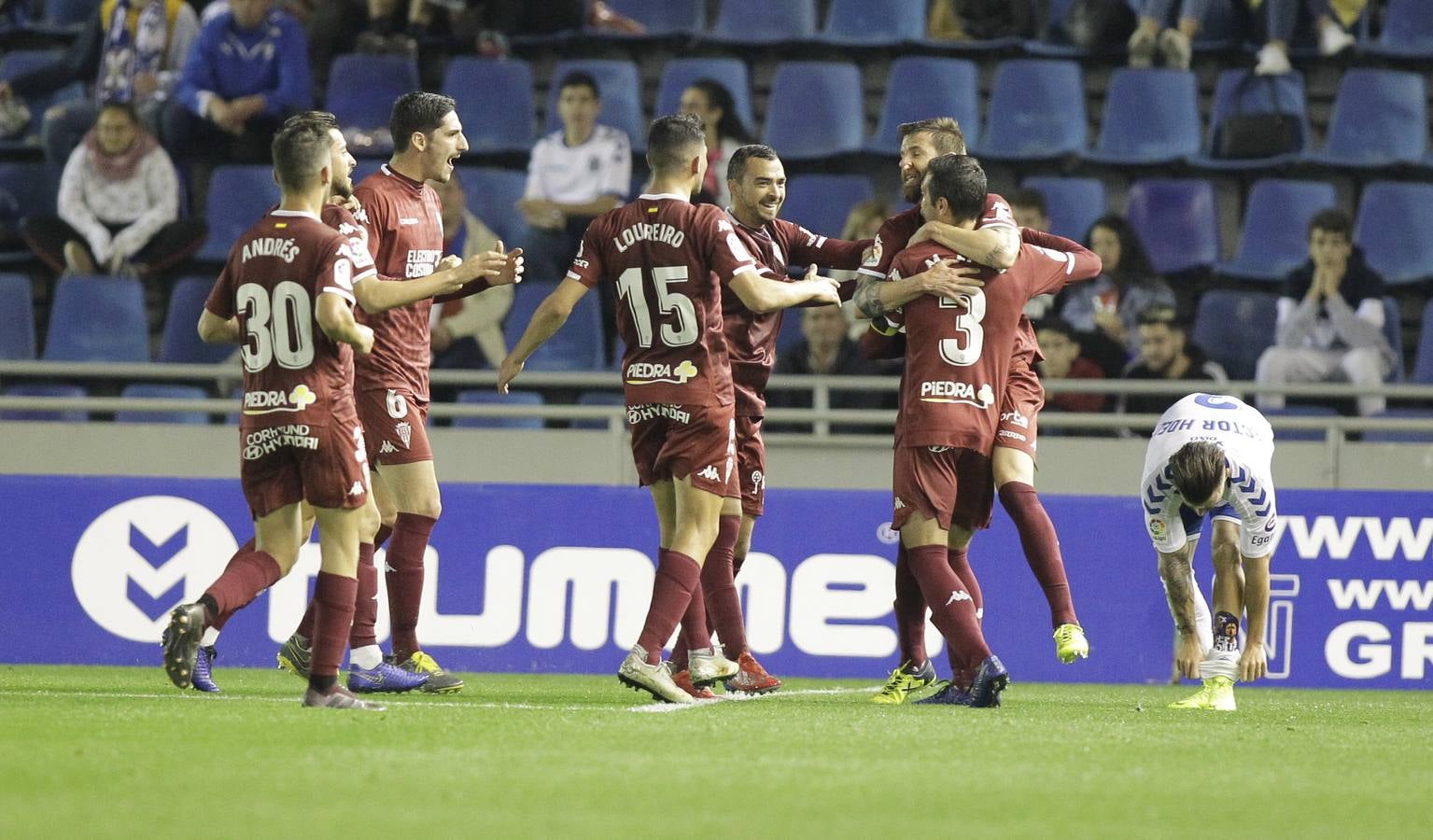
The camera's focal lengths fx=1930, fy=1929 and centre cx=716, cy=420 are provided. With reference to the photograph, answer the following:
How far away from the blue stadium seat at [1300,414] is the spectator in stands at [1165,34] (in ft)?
9.81

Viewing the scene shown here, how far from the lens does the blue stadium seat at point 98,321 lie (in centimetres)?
1298

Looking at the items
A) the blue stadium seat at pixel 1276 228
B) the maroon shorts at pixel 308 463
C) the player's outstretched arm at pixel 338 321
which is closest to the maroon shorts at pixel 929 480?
the maroon shorts at pixel 308 463

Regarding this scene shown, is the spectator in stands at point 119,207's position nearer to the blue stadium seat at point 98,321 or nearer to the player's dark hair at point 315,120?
the blue stadium seat at point 98,321

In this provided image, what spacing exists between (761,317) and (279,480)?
2500 mm

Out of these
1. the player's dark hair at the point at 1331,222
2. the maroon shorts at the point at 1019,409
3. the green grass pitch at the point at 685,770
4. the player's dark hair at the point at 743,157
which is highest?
the player's dark hair at the point at 1331,222

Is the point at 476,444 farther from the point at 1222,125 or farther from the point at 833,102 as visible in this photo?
the point at 1222,125

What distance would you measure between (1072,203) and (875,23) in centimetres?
239

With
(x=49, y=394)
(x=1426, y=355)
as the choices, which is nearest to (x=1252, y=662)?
(x=1426, y=355)

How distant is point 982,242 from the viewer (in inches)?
289

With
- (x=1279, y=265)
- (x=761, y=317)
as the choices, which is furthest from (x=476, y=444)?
(x=1279, y=265)

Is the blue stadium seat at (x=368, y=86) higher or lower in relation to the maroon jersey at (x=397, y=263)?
higher

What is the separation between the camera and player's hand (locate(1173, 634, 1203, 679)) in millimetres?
7629

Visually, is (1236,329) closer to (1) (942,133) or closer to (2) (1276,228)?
(2) (1276,228)

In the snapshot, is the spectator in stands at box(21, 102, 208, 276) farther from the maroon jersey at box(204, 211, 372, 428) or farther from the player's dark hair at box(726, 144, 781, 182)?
the maroon jersey at box(204, 211, 372, 428)
